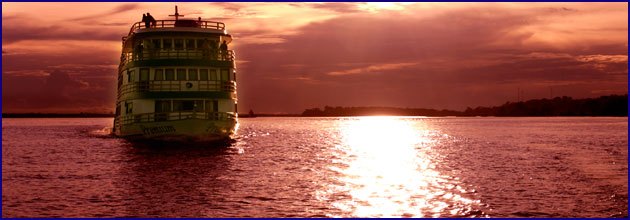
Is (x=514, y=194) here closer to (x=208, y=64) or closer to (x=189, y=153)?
(x=189, y=153)

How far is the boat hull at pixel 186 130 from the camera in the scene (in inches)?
1502

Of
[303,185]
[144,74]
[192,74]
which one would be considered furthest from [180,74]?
[303,185]

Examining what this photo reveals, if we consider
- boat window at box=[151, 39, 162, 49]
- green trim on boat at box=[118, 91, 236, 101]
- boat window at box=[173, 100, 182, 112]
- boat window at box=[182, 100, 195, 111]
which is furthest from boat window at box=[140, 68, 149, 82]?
boat window at box=[182, 100, 195, 111]

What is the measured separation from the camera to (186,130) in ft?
125

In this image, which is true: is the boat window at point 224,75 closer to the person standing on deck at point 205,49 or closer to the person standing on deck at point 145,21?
the person standing on deck at point 205,49

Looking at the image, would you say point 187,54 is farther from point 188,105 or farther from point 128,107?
point 128,107

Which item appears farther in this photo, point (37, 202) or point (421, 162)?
point (421, 162)

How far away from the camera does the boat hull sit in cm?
3816

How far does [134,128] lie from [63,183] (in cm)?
1820

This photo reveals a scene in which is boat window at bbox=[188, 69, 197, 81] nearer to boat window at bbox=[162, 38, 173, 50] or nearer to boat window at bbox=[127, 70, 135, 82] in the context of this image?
boat window at bbox=[162, 38, 173, 50]

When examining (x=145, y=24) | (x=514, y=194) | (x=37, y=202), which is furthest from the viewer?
(x=145, y=24)

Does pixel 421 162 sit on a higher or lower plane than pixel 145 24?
lower

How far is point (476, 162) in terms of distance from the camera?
33156 mm

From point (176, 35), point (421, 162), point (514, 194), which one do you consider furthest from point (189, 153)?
point (514, 194)
